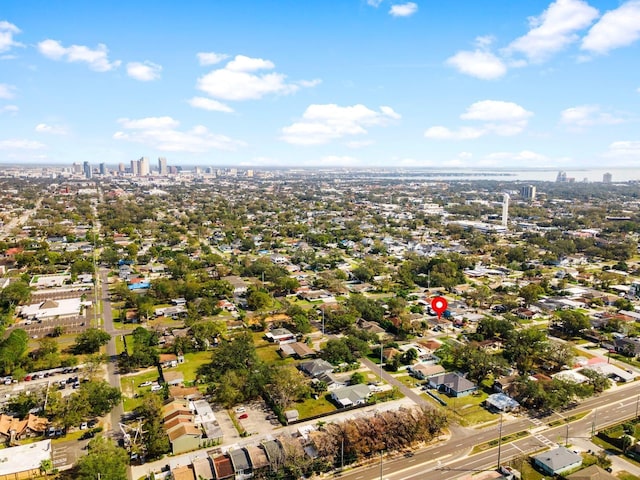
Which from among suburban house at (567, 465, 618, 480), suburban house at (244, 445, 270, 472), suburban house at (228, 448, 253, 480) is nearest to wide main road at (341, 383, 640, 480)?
suburban house at (567, 465, 618, 480)

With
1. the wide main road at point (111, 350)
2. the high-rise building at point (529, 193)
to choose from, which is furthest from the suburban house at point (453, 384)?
the high-rise building at point (529, 193)

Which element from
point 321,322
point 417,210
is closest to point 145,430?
point 321,322

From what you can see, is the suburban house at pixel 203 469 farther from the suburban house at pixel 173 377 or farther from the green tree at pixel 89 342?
the green tree at pixel 89 342

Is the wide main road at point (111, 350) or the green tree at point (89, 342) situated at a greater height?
the green tree at point (89, 342)

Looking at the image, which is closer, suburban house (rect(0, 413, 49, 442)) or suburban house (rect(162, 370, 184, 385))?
suburban house (rect(0, 413, 49, 442))

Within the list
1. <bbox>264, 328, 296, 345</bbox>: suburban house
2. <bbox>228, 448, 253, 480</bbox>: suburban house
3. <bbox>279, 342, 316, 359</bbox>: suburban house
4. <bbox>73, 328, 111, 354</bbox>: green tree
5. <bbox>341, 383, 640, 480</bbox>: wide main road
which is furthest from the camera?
<bbox>264, 328, 296, 345</bbox>: suburban house

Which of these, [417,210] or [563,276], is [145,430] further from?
[417,210]

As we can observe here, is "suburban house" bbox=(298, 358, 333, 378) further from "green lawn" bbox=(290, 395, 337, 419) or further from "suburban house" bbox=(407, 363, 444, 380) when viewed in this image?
"suburban house" bbox=(407, 363, 444, 380)

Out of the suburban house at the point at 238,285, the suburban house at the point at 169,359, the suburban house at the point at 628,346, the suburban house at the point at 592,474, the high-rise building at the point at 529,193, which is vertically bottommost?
the suburban house at the point at 169,359
